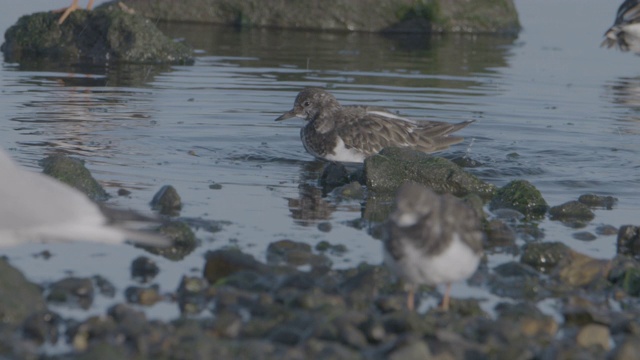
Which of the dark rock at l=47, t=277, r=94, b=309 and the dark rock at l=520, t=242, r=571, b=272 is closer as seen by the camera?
the dark rock at l=47, t=277, r=94, b=309

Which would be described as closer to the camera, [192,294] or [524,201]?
[192,294]

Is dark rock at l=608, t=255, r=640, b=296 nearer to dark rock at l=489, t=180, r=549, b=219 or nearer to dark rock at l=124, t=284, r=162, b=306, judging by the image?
dark rock at l=489, t=180, r=549, b=219

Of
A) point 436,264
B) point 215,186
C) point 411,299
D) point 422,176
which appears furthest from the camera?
point 422,176

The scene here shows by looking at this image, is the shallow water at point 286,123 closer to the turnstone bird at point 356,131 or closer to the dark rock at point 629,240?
the dark rock at point 629,240

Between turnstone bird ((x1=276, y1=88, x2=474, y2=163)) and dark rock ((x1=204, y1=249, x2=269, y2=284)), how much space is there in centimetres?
378

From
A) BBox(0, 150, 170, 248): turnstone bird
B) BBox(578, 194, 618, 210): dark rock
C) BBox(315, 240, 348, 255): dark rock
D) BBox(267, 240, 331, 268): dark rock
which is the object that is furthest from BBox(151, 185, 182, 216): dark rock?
BBox(578, 194, 618, 210): dark rock

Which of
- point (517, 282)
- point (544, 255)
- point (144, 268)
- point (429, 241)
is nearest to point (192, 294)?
point (144, 268)

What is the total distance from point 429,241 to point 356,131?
15.6 ft

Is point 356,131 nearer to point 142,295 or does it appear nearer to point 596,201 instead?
point 596,201

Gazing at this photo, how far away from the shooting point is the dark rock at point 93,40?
651 inches

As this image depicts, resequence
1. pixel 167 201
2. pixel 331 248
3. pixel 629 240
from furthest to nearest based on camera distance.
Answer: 1. pixel 167 201
2. pixel 629 240
3. pixel 331 248

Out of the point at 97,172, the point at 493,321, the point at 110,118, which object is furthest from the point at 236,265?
the point at 110,118

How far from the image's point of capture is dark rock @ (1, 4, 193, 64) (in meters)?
16.5

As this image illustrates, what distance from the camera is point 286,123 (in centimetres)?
1293
